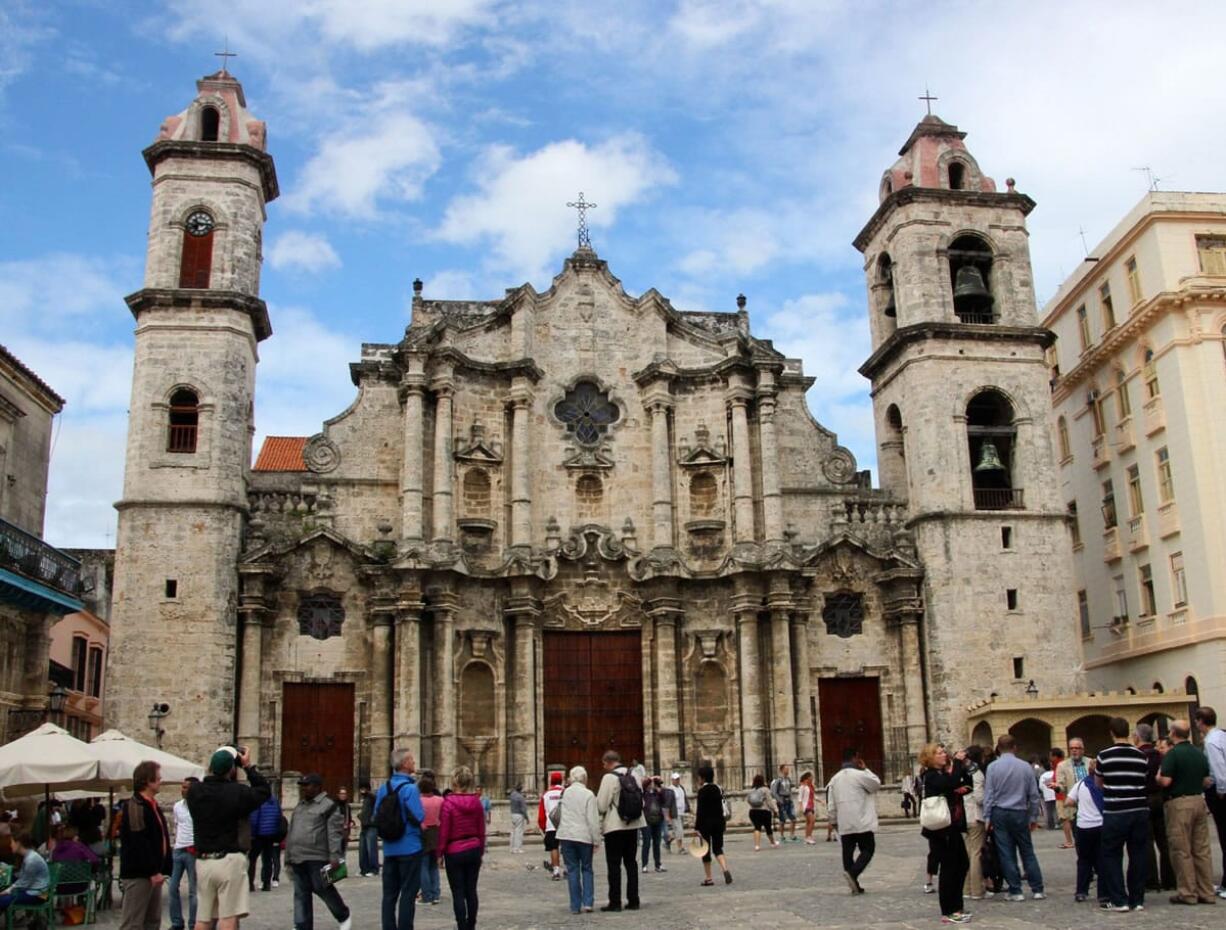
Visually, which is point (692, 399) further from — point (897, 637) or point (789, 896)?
point (789, 896)

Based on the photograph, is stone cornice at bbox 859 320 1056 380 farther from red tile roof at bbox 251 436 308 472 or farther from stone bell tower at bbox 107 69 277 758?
red tile roof at bbox 251 436 308 472

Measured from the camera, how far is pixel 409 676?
93.8 feet

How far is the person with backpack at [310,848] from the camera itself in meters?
11.3

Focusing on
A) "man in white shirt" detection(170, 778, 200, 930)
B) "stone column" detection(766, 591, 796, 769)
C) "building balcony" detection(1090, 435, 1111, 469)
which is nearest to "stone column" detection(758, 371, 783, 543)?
"stone column" detection(766, 591, 796, 769)

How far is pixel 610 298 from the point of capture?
33.3 m

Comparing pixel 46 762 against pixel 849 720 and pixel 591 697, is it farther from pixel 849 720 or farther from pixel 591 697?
pixel 849 720

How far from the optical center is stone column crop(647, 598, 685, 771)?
29547 millimetres

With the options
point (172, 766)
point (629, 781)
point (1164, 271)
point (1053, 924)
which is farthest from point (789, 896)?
point (1164, 271)

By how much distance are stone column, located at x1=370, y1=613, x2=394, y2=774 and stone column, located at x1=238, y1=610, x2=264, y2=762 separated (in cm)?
239

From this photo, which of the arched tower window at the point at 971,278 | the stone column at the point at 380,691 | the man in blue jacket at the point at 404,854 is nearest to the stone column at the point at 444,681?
the stone column at the point at 380,691

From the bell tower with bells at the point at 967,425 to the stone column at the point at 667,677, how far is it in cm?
574

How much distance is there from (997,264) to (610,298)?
972cm

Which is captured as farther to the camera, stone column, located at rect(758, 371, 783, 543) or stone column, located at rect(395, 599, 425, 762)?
stone column, located at rect(758, 371, 783, 543)

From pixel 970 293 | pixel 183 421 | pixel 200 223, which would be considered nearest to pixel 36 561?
pixel 183 421
